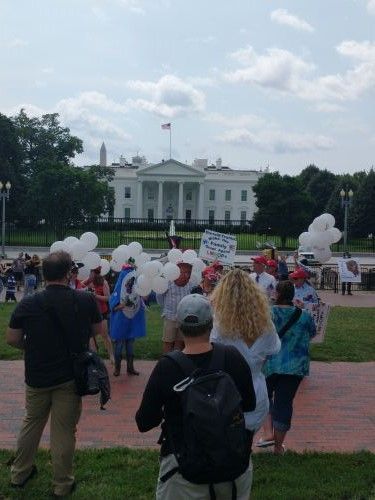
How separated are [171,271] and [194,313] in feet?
18.1

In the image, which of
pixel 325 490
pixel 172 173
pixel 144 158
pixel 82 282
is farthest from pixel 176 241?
pixel 144 158

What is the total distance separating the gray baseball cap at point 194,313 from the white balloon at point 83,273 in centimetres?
617

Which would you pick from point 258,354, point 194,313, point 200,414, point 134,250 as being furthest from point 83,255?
point 200,414

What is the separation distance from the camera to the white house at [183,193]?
9650 centimetres

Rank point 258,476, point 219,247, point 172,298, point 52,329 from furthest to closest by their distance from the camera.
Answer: point 219,247, point 172,298, point 258,476, point 52,329

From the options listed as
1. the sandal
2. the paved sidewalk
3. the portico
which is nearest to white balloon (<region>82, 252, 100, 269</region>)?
the paved sidewalk

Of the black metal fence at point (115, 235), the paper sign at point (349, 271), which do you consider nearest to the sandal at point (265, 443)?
the paper sign at point (349, 271)

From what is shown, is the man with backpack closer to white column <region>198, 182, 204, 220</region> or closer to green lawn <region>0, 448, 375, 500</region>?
green lawn <region>0, 448, 375, 500</region>

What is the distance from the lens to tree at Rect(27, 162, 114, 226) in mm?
52969

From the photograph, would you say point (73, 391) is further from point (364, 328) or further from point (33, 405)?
point (364, 328)

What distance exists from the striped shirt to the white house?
287 ft

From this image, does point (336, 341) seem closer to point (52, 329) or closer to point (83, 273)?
point (83, 273)

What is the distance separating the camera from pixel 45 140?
242ft

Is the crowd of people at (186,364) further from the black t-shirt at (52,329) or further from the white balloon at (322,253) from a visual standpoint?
the white balloon at (322,253)
